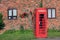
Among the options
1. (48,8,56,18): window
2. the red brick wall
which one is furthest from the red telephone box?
(48,8,56,18): window

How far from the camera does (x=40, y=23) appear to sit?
74.6 feet

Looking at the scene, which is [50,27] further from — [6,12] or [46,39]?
[46,39]

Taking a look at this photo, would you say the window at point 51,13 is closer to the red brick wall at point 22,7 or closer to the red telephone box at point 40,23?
the red brick wall at point 22,7

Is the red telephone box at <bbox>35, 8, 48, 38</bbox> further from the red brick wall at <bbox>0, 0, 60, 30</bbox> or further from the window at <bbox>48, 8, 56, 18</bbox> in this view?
the window at <bbox>48, 8, 56, 18</bbox>

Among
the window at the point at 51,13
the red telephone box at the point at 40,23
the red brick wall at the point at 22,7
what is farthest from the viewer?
the window at the point at 51,13

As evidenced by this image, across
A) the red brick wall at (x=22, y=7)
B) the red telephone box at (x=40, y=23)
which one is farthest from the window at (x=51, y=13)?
the red telephone box at (x=40, y=23)

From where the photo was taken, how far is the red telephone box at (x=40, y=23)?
2206 centimetres

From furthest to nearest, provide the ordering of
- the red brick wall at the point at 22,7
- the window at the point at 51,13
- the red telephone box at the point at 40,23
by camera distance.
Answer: the window at the point at 51,13, the red brick wall at the point at 22,7, the red telephone box at the point at 40,23

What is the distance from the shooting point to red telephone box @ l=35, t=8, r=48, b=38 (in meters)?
22.1

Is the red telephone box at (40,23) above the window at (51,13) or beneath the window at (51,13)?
beneath

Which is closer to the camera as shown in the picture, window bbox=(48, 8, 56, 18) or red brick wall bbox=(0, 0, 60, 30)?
red brick wall bbox=(0, 0, 60, 30)

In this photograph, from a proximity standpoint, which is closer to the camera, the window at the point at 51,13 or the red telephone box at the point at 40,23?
the red telephone box at the point at 40,23

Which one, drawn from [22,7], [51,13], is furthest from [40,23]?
[51,13]

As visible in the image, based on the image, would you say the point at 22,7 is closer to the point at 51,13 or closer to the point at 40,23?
the point at 51,13
